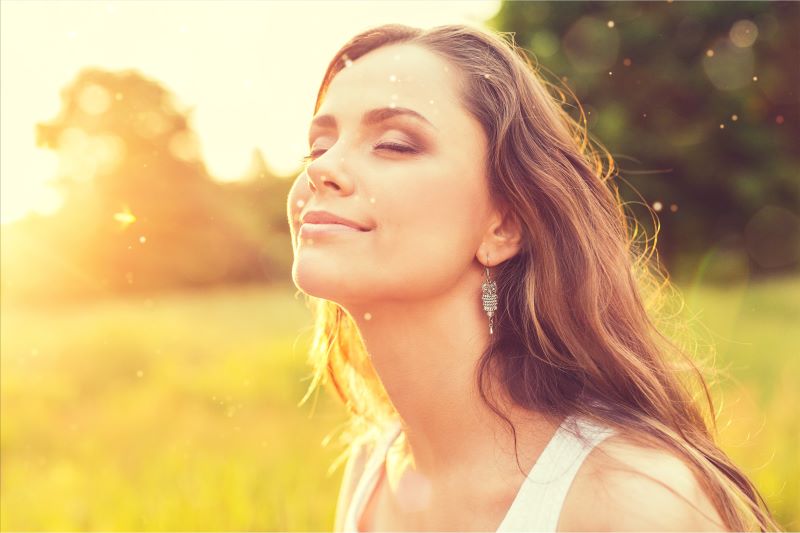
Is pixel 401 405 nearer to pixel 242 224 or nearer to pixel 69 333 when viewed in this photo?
pixel 69 333

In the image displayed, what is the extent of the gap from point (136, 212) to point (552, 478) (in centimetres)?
1514

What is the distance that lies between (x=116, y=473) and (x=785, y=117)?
1675cm

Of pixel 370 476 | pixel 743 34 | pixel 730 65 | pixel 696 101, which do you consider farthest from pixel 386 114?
pixel 743 34

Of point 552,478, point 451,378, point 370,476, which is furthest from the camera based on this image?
point 370,476

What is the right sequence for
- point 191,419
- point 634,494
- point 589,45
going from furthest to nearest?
point 589,45
point 191,419
point 634,494

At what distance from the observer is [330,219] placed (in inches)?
82.1

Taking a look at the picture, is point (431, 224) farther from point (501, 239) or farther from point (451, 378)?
point (451, 378)

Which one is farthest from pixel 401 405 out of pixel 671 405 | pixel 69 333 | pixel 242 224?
pixel 242 224

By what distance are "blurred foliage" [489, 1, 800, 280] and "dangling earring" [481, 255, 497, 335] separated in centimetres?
1339

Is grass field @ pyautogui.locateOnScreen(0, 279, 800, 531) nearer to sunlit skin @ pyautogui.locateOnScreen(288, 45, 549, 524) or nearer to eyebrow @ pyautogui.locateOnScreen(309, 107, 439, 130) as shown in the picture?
sunlit skin @ pyautogui.locateOnScreen(288, 45, 549, 524)

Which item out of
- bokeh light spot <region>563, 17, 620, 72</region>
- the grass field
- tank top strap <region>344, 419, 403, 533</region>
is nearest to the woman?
tank top strap <region>344, 419, 403, 533</region>

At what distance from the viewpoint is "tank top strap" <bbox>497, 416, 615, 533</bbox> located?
199cm

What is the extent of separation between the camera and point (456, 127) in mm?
2240

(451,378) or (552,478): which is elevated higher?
(451,378)
